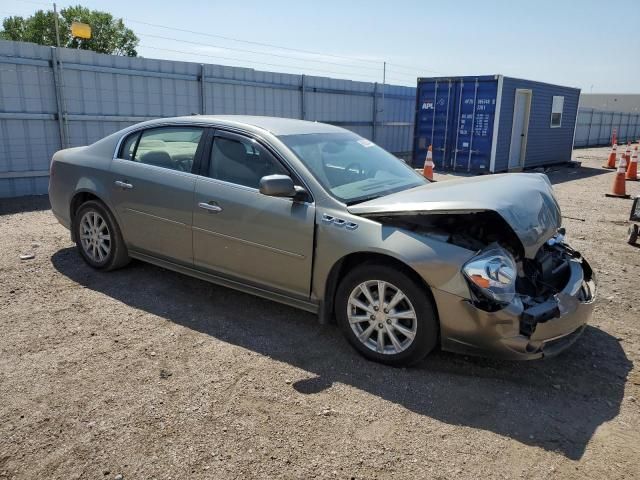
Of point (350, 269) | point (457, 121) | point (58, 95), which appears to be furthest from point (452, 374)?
point (457, 121)

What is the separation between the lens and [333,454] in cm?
268

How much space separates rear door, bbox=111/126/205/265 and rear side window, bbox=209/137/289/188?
0.70 feet

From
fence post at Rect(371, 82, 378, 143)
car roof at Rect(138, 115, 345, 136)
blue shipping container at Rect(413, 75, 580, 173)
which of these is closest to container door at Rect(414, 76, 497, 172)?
blue shipping container at Rect(413, 75, 580, 173)

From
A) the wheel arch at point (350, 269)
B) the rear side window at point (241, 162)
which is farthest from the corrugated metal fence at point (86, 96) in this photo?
the wheel arch at point (350, 269)

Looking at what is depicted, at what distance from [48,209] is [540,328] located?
7796mm

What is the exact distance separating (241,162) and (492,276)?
2.13m

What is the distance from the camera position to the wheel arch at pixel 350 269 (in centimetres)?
337

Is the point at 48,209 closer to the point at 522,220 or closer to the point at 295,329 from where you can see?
the point at 295,329

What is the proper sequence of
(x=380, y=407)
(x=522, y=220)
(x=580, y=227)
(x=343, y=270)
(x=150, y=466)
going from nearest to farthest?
(x=150, y=466) → (x=380, y=407) → (x=522, y=220) → (x=343, y=270) → (x=580, y=227)

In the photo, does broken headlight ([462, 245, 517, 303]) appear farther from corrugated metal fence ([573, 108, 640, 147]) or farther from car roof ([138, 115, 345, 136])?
corrugated metal fence ([573, 108, 640, 147])

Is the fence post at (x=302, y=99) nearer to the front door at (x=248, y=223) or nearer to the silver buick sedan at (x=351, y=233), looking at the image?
the silver buick sedan at (x=351, y=233)

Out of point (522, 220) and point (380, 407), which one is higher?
point (522, 220)

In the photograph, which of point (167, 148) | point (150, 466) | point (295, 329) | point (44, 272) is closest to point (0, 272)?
point (44, 272)

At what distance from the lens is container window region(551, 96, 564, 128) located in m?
17.0
